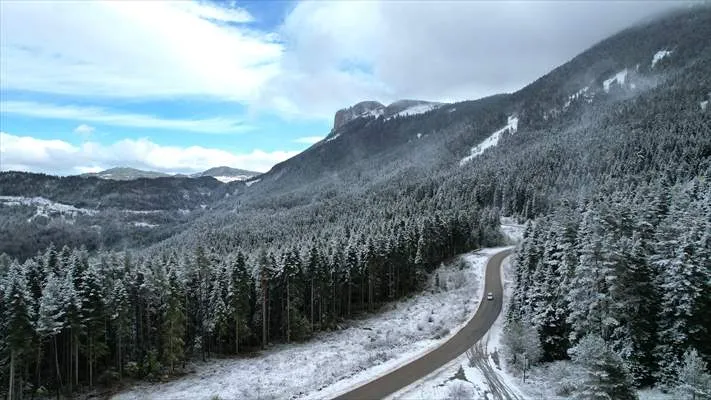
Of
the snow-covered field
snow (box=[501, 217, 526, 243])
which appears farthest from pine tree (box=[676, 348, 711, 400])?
snow (box=[501, 217, 526, 243])

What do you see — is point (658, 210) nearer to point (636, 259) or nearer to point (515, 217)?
point (636, 259)

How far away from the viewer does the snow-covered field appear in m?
39.2

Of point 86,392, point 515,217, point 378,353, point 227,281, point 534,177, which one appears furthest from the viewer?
point 534,177

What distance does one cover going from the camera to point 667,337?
29.5 metres

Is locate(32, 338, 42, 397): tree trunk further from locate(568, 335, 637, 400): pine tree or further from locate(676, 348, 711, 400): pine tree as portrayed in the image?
locate(676, 348, 711, 400): pine tree

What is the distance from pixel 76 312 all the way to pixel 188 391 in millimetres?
13655

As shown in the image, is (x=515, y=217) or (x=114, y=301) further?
(x=515, y=217)

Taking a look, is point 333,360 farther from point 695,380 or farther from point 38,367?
point 695,380

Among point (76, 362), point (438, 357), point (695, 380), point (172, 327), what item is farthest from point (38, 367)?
point (695, 380)

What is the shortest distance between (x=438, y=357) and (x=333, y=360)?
11.4m

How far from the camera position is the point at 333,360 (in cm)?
4675

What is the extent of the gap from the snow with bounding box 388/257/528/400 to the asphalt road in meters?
0.95

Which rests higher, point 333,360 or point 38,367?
point 38,367

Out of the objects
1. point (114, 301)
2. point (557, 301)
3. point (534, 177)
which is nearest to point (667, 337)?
point (557, 301)
